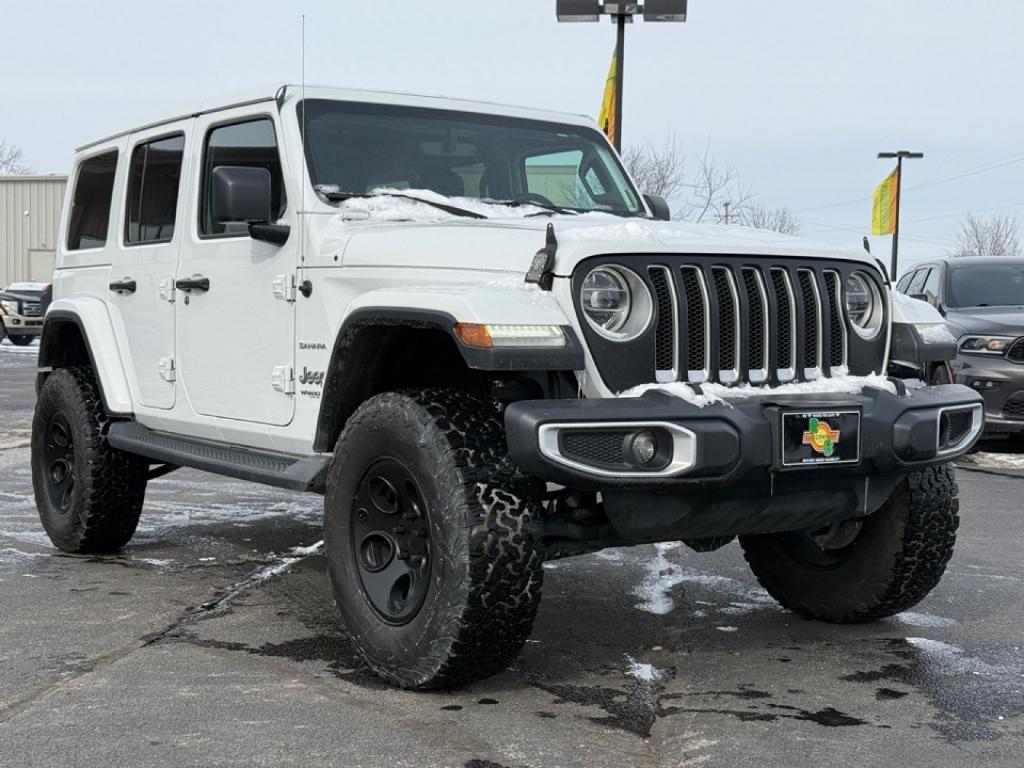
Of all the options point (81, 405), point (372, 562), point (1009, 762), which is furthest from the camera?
point (81, 405)

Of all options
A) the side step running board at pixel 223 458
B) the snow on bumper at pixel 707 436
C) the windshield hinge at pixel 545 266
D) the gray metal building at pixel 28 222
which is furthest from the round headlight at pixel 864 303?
the gray metal building at pixel 28 222

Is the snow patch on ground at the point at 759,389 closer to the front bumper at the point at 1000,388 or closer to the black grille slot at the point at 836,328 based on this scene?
the black grille slot at the point at 836,328

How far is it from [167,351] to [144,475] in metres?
0.89

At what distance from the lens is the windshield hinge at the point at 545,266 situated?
4074mm

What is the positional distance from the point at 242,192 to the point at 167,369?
143 centimetres

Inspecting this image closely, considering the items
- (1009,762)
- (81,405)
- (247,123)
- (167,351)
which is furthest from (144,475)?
(1009,762)

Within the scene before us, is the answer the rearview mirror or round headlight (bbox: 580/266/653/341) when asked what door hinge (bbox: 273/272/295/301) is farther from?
round headlight (bbox: 580/266/653/341)

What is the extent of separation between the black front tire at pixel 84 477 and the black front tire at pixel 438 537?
7.77 ft

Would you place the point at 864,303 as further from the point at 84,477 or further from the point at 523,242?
the point at 84,477

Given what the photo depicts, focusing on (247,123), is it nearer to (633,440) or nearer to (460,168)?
(460,168)

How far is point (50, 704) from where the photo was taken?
4070mm

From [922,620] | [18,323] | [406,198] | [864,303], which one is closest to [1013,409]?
[922,620]

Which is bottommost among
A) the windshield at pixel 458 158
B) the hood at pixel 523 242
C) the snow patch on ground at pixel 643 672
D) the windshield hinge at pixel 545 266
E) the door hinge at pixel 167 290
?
the snow patch on ground at pixel 643 672

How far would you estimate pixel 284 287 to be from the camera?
5082 mm
